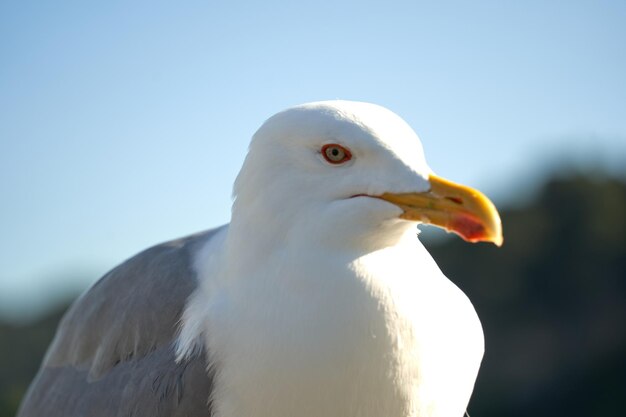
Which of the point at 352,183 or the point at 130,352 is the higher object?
the point at 352,183

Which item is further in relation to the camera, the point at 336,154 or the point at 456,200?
the point at 336,154

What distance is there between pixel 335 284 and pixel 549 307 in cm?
2171

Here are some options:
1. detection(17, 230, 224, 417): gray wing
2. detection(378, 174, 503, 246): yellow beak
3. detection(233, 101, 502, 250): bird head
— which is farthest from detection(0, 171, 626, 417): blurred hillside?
detection(378, 174, 503, 246): yellow beak

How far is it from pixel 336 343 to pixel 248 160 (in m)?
0.75

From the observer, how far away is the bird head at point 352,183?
3379 millimetres

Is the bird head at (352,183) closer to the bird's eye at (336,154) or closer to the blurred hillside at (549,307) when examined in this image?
the bird's eye at (336,154)

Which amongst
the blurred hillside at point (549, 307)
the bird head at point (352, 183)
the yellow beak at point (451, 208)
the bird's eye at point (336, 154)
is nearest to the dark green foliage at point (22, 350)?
the blurred hillside at point (549, 307)

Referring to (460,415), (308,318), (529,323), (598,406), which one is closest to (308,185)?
(308,318)

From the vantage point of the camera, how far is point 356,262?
346cm

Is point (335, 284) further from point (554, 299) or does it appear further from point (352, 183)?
point (554, 299)

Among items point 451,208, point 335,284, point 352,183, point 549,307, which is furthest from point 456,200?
point 549,307

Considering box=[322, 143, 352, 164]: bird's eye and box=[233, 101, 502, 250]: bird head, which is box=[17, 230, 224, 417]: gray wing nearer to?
box=[233, 101, 502, 250]: bird head

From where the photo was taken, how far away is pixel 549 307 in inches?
957

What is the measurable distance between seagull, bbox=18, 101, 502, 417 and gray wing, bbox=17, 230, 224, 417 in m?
0.12
